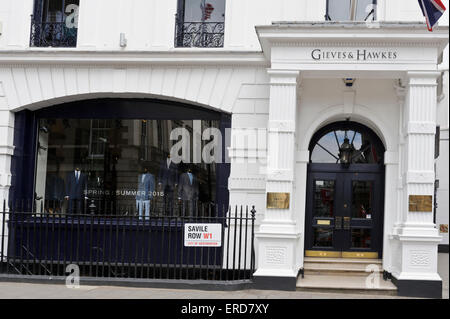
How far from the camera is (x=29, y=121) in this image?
14.0 meters

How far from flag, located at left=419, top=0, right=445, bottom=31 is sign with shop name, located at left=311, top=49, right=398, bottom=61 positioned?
1078 millimetres

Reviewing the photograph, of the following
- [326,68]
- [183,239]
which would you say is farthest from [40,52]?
[326,68]

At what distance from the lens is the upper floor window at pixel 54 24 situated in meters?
13.8

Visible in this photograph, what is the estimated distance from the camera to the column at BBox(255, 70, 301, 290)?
1100 cm

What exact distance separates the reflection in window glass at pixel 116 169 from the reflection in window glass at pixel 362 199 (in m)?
3.24

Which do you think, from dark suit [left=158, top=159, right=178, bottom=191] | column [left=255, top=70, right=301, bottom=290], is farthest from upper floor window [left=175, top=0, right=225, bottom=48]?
dark suit [left=158, top=159, right=178, bottom=191]

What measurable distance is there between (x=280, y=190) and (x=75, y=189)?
5398mm

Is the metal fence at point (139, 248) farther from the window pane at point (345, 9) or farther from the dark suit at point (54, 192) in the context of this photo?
the window pane at point (345, 9)

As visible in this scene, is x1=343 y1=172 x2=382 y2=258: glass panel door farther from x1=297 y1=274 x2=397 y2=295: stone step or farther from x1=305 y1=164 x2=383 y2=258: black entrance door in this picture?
x1=297 y1=274 x2=397 y2=295: stone step

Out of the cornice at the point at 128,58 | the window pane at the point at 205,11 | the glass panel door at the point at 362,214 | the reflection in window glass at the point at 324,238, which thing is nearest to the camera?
the cornice at the point at 128,58

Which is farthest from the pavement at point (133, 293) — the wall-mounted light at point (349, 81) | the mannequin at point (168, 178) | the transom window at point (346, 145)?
the wall-mounted light at point (349, 81)

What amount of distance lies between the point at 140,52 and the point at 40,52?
2.33 meters

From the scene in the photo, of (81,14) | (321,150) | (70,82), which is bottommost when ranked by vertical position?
(321,150)
